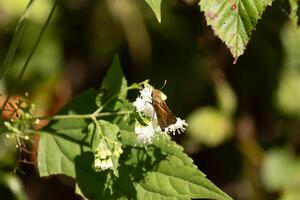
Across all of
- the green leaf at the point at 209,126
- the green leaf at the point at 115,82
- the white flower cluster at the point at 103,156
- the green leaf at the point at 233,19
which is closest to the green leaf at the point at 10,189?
the green leaf at the point at 115,82

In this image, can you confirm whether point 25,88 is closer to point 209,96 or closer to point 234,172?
point 209,96

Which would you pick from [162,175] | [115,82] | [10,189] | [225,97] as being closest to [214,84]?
[225,97]

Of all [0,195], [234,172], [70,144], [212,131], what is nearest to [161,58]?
[212,131]

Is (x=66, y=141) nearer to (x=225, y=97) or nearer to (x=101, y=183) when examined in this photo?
(x=101, y=183)

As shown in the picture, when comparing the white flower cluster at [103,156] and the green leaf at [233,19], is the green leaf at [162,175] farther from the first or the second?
the green leaf at [233,19]

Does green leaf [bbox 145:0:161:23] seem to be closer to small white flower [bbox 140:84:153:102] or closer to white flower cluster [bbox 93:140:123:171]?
small white flower [bbox 140:84:153:102]

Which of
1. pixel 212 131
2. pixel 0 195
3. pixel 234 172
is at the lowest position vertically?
pixel 234 172

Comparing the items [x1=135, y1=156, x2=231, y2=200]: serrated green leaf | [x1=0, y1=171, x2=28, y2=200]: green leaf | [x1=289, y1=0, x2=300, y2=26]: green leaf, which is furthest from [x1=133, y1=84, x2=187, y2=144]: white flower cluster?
[x1=0, y1=171, x2=28, y2=200]: green leaf
